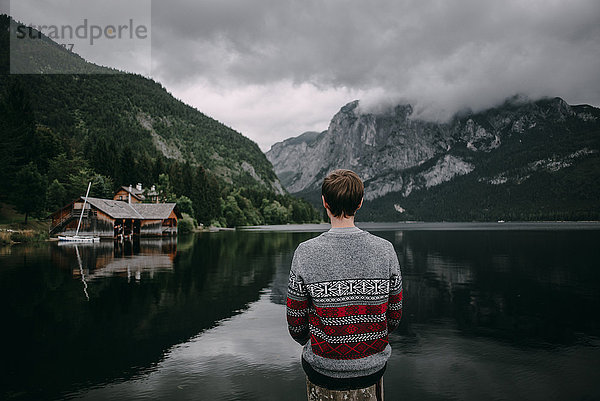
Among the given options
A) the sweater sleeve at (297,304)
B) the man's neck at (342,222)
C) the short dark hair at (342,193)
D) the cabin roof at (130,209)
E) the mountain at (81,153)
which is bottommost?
the sweater sleeve at (297,304)

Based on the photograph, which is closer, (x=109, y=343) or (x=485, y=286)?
(x=109, y=343)

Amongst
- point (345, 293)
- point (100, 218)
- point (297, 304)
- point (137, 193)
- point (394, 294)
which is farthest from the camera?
point (137, 193)

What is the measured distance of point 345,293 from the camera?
2.94 m

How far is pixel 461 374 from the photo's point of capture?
8812 mm

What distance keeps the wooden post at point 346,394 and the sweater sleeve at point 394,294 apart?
0.53m

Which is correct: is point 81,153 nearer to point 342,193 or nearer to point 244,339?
point 244,339

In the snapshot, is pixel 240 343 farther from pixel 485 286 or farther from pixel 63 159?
pixel 63 159

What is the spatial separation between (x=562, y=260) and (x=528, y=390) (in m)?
27.4

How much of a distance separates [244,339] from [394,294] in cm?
879

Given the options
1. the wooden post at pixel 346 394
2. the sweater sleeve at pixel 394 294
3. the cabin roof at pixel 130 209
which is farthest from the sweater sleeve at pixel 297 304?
the cabin roof at pixel 130 209

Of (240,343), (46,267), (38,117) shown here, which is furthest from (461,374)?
(38,117)

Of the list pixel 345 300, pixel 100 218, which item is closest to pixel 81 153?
pixel 100 218

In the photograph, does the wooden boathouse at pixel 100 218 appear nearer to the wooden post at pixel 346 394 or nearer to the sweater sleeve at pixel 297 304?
the sweater sleeve at pixel 297 304

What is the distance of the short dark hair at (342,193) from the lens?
3.12 metres
